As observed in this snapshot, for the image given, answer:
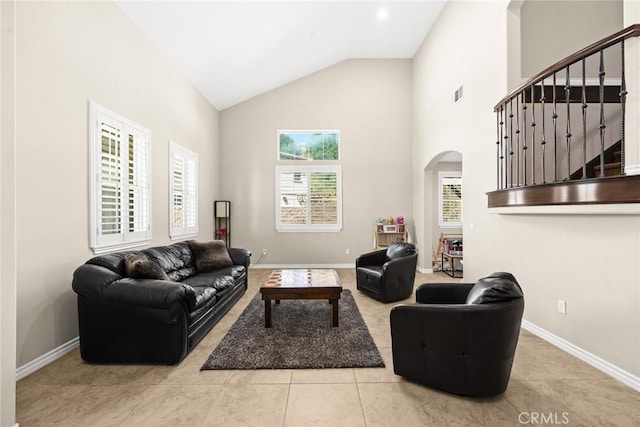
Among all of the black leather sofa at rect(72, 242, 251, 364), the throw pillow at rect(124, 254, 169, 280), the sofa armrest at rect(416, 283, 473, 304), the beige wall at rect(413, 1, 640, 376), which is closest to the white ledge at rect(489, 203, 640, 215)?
the beige wall at rect(413, 1, 640, 376)

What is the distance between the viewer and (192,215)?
18.3 ft

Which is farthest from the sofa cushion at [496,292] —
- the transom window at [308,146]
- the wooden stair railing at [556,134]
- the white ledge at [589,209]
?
the transom window at [308,146]

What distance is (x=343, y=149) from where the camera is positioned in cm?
703

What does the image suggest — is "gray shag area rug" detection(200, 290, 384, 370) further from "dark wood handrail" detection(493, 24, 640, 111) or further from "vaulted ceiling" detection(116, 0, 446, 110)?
"vaulted ceiling" detection(116, 0, 446, 110)

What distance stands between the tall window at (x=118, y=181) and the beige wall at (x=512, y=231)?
467 centimetres

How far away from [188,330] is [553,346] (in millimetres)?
3519

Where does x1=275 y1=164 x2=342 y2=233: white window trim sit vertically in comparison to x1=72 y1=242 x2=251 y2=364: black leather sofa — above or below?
above

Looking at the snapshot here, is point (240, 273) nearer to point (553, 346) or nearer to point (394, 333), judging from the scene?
point (394, 333)

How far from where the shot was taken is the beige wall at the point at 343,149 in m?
7.02

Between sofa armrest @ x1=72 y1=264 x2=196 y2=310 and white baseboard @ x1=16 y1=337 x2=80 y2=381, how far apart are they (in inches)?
24.2

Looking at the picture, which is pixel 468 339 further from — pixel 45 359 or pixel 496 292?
pixel 45 359

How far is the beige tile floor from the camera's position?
187 centimetres

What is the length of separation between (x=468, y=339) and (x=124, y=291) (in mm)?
2733

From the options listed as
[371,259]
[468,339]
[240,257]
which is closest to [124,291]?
[240,257]
